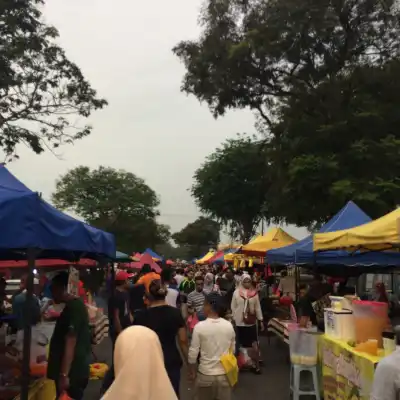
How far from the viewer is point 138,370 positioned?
3646mm

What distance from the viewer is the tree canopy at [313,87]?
20.1 m

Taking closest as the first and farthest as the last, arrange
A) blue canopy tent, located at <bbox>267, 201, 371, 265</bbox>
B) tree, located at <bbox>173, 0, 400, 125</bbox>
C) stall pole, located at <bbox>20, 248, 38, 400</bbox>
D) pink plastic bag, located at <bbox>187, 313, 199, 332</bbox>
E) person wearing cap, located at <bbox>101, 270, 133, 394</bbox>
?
1. stall pole, located at <bbox>20, 248, 38, 400</bbox>
2. person wearing cap, located at <bbox>101, 270, 133, 394</bbox>
3. pink plastic bag, located at <bbox>187, 313, 199, 332</bbox>
4. blue canopy tent, located at <bbox>267, 201, 371, 265</bbox>
5. tree, located at <bbox>173, 0, 400, 125</bbox>

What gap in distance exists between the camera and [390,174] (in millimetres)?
20172

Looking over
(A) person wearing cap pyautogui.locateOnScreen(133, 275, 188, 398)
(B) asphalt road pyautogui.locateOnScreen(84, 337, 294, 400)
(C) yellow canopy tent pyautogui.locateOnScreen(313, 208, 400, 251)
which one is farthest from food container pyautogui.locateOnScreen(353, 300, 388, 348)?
(B) asphalt road pyautogui.locateOnScreen(84, 337, 294, 400)

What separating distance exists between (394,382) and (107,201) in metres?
57.1

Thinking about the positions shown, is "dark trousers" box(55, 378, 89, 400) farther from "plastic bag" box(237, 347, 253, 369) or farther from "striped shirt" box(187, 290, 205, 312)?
"striped shirt" box(187, 290, 205, 312)

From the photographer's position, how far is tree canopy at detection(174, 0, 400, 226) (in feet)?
66.0

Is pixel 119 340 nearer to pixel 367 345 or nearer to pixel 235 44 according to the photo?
pixel 367 345

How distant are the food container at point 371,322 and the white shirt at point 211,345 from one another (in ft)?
5.21

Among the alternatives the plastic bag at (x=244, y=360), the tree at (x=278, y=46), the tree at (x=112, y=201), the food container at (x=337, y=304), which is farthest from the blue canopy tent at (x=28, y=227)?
the tree at (x=112, y=201)

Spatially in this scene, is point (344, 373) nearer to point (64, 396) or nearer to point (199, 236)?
point (64, 396)

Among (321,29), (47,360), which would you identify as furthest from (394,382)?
(321,29)

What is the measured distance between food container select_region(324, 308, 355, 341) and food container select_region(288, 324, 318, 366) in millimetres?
356

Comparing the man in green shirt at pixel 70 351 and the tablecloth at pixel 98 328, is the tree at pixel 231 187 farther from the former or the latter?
the man in green shirt at pixel 70 351
